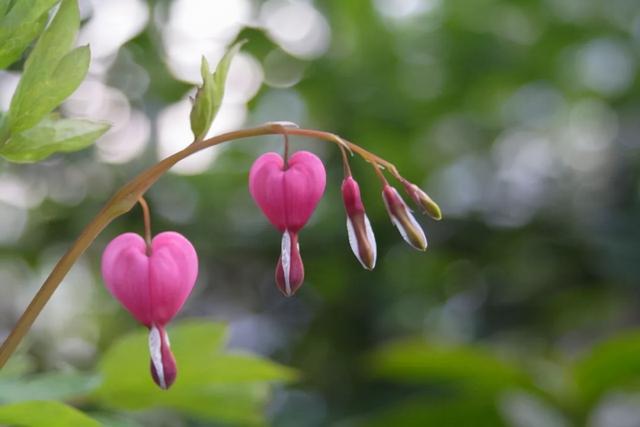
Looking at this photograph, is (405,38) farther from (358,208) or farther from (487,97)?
(358,208)

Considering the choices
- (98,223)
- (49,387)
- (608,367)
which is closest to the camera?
(98,223)

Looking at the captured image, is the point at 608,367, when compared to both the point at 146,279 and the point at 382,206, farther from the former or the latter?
the point at 146,279

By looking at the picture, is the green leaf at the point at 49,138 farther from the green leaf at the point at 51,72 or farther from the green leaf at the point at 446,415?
the green leaf at the point at 446,415

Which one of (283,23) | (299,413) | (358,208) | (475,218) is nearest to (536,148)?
(475,218)

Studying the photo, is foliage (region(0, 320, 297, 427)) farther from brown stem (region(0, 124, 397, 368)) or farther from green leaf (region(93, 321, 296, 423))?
brown stem (region(0, 124, 397, 368))

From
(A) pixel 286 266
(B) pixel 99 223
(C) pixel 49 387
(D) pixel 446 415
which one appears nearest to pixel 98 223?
(B) pixel 99 223

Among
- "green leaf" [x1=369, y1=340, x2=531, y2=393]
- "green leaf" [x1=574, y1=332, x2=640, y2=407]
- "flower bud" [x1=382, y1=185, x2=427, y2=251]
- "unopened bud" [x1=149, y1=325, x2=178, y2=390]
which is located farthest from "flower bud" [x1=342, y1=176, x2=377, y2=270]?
"green leaf" [x1=574, y1=332, x2=640, y2=407]

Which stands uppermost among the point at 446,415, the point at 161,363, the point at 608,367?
the point at 161,363

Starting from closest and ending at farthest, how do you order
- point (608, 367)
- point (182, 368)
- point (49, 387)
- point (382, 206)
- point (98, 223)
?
point (98, 223) → point (49, 387) → point (182, 368) → point (608, 367) → point (382, 206)
